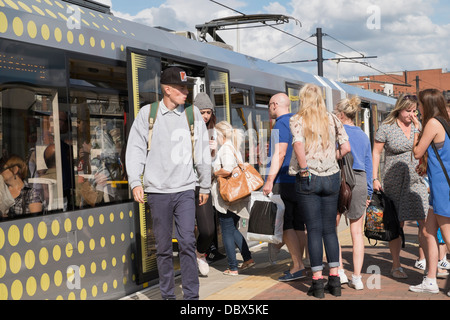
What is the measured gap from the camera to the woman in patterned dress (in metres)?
6.55

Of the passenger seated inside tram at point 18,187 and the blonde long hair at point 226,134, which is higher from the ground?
the blonde long hair at point 226,134

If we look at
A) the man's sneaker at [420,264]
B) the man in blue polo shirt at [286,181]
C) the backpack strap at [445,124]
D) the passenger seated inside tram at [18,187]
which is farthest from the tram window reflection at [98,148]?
the man's sneaker at [420,264]

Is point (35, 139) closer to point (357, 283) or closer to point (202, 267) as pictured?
point (202, 267)

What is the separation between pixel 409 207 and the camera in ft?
21.6

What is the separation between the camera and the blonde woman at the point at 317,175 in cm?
564

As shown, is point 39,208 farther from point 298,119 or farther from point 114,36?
point 298,119

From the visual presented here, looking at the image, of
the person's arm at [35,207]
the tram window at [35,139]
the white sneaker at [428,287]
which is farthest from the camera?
the white sneaker at [428,287]

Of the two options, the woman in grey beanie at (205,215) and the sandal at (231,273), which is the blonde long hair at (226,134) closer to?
the woman in grey beanie at (205,215)

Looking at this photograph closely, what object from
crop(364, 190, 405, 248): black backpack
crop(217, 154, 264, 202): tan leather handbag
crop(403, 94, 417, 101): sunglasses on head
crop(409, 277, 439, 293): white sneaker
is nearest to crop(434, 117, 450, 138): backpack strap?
crop(403, 94, 417, 101): sunglasses on head

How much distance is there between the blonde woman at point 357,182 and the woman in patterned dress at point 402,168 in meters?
0.22

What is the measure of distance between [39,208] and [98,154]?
3.27 ft

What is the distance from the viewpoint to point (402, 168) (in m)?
6.62

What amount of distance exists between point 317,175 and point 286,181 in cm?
88
